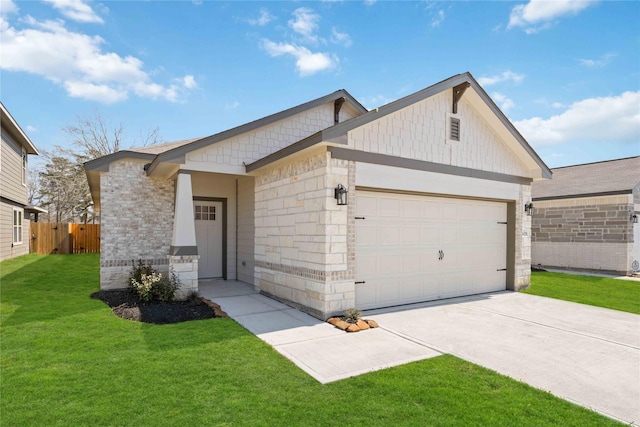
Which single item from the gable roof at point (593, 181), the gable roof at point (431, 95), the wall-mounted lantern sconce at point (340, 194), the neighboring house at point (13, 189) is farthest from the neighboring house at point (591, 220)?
the neighboring house at point (13, 189)

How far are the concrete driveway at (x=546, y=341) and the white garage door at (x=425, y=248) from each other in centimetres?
47

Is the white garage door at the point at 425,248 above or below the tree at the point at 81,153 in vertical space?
below

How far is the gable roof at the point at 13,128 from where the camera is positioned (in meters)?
13.9

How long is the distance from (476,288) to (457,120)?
4263 millimetres

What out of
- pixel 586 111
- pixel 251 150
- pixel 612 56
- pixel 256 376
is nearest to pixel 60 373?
pixel 256 376

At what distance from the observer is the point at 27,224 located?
19.3 m

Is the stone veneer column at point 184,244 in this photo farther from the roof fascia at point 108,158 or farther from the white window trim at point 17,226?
the white window trim at point 17,226

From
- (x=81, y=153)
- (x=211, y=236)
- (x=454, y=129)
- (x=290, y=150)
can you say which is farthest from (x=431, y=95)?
(x=81, y=153)

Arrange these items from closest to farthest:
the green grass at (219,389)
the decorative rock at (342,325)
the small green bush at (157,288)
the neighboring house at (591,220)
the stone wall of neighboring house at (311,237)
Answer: the green grass at (219,389), the decorative rock at (342,325), the stone wall of neighboring house at (311,237), the small green bush at (157,288), the neighboring house at (591,220)

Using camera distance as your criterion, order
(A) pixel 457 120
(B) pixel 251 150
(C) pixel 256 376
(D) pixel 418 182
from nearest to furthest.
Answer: (C) pixel 256 376
(D) pixel 418 182
(A) pixel 457 120
(B) pixel 251 150

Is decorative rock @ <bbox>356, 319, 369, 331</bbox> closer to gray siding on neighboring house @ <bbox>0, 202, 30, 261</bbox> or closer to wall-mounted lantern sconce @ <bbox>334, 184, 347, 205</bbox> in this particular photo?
wall-mounted lantern sconce @ <bbox>334, 184, 347, 205</bbox>

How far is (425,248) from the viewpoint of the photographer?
8000mm

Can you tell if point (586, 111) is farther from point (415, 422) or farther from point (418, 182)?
point (415, 422)

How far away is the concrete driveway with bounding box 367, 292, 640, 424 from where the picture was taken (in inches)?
153
